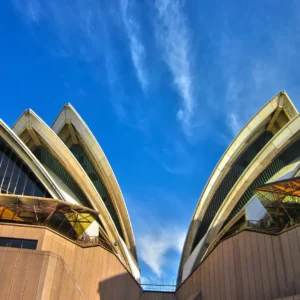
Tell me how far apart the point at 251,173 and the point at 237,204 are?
2458 millimetres

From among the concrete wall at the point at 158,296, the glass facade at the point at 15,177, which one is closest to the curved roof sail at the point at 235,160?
the concrete wall at the point at 158,296

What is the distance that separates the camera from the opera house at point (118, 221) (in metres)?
13.0

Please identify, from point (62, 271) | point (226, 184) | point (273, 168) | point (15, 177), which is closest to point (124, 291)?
point (62, 271)

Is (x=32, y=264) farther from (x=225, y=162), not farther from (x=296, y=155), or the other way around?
(x=296, y=155)

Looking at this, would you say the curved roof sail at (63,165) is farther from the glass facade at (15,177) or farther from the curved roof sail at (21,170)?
the glass facade at (15,177)

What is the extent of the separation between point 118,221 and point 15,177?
970 centimetres

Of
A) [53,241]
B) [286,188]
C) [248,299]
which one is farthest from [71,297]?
[286,188]

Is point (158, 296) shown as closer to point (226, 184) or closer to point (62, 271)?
point (226, 184)

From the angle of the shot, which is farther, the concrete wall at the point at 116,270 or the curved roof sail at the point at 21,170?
the curved roof sail at the point at 21,170

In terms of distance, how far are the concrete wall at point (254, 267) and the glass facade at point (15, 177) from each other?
1110 cm

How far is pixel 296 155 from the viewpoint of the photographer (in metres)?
25.0

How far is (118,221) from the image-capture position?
92.5 ft

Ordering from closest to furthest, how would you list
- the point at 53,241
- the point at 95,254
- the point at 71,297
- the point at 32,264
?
1. the point at 32,264
2. the point at 71,297
3. the point at 53,241
4. the point at 95,254

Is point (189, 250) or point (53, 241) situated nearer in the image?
point (53, 241)
